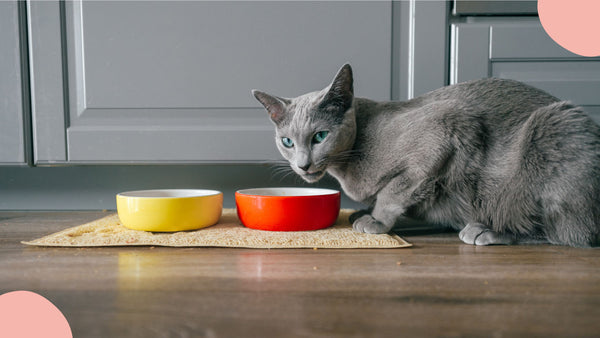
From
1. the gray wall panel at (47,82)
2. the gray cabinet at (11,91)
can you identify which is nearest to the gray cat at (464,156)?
the gray wall panel at (47,82)

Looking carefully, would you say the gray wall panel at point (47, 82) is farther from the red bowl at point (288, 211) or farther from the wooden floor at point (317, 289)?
the red bowl at point (288, 211)

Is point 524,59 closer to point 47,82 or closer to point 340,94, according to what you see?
point 340,94

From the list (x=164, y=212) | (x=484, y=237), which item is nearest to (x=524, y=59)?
(x=484, y=237)

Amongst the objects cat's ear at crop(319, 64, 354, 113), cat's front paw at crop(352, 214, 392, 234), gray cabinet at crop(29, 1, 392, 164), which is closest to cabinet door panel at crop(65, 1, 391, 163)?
gray cabinet at crop(29, 1, 392, 164)

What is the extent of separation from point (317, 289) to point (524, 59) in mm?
957

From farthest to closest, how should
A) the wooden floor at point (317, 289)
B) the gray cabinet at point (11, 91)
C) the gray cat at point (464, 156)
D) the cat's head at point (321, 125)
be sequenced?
the gray cabinet at point (11, 91)
the cat's head at point (321, 125)
the gray cat at point (464, 156)
the wooden floor at point (317, 289)

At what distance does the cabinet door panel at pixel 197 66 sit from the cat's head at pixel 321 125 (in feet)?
0.76

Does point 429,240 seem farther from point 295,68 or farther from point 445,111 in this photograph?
point 295,68

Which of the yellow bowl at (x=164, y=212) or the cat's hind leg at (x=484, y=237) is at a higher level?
the yellow bowl at (x=164, y=212)

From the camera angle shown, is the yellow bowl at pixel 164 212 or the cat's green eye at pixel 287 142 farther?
the cat's green eye at pixel 287 142

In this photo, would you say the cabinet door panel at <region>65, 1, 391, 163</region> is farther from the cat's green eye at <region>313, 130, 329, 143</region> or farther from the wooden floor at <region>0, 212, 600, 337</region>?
the wooden floor at <region>0, 212, 600, 337</region>

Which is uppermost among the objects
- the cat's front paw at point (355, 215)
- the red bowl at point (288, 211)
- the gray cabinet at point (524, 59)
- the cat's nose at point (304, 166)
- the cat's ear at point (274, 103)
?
the gray cabinet at point (524, 59)

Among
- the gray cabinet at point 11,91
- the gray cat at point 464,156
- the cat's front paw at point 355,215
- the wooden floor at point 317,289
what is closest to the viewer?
the wooden floor at point 317,289

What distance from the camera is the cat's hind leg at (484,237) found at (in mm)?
817
